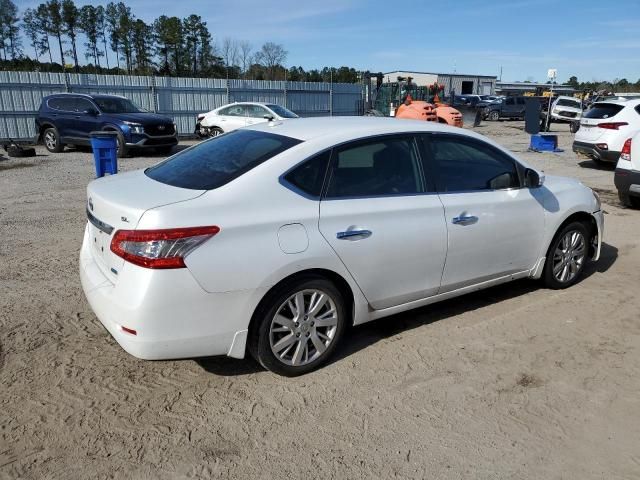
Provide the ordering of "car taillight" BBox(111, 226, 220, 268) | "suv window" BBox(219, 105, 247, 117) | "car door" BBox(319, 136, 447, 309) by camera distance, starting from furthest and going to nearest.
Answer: "suv window" BBox(219, 105, 247, 117) < "car door" BBox(319, 136, 447, 309) < "car taillight" BBox(111, 226, 220, 268)

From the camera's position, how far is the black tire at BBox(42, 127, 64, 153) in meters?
15.6

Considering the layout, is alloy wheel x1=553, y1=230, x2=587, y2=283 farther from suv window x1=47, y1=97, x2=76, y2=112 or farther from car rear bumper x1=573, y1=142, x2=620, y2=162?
suv window x1=47, y1=97, x2=76, y2=112

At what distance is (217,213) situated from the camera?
3.04m

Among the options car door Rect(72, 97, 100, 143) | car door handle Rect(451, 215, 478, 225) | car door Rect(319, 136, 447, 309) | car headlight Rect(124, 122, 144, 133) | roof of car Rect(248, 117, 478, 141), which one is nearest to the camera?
car door Rect(319, 136, 447, 309)

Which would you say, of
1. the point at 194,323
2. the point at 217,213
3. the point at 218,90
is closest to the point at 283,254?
the point at 217,213

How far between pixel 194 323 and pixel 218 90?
21732mm

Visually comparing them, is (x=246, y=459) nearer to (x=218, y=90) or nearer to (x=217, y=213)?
(x=217, y=213)

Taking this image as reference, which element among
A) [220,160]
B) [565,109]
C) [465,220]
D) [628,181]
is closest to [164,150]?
[628,181]

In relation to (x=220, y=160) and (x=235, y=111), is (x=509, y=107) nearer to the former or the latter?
(x=235, y=111)

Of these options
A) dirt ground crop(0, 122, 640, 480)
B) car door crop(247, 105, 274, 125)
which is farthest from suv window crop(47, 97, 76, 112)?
dirt ground crop(0, 122, 640, 480)

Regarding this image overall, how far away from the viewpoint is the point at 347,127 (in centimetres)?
382

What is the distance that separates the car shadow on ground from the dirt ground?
2cm

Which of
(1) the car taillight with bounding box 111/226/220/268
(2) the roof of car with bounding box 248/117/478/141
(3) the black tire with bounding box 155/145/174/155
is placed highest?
(2) the roof of car with bounding box 248/117/478/141

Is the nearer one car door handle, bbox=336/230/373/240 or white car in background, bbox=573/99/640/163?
car door handle, bbox=336/230/373/240
